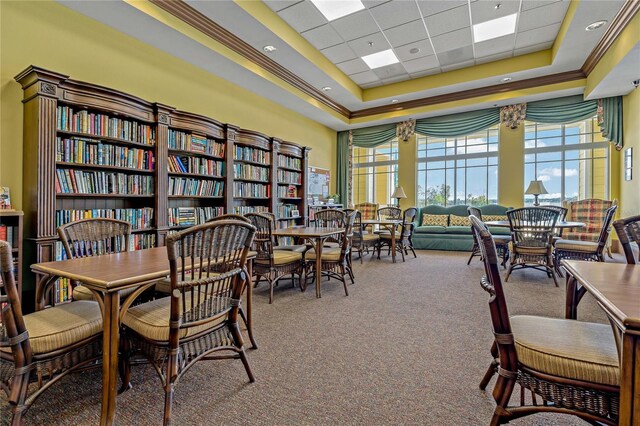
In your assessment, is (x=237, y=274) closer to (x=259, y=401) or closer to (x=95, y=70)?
(x=259, y=401)

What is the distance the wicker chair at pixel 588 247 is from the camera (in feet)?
11.3

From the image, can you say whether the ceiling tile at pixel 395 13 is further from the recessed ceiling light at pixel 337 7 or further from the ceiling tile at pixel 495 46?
the ceiling tile at pixel 495 46

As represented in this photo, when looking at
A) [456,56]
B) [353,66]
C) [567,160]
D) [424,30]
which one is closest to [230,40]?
[353,66]

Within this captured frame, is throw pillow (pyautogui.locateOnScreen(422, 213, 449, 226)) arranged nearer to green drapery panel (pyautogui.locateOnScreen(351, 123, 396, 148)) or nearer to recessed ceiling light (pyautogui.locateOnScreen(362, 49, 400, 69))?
green drapery panel (pyautogui.locateOnScreen(351, 123, 396, 148))

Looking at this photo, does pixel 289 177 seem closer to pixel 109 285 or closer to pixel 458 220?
pixel 458 220

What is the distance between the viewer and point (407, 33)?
15.3 ft

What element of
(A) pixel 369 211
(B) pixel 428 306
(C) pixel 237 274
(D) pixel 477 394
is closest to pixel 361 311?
(B) pixel 428 306

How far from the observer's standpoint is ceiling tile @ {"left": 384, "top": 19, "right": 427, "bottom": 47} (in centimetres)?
445

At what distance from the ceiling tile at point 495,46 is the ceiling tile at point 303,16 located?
2743 mm

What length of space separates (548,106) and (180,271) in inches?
296

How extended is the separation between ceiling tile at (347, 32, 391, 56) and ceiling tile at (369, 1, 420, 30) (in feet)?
1.09

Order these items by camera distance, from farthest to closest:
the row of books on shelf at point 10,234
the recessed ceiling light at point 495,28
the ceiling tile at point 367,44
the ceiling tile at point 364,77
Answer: the ceiling tile at point 364,77 → the ceiling tile at point 367,44 → the recessed ceiling light at point 495,28 → the row of books on shelf at point 10,234

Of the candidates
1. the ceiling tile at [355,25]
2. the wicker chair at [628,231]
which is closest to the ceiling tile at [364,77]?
the ceiling tile at [355,25]

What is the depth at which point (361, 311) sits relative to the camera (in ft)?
9.48
